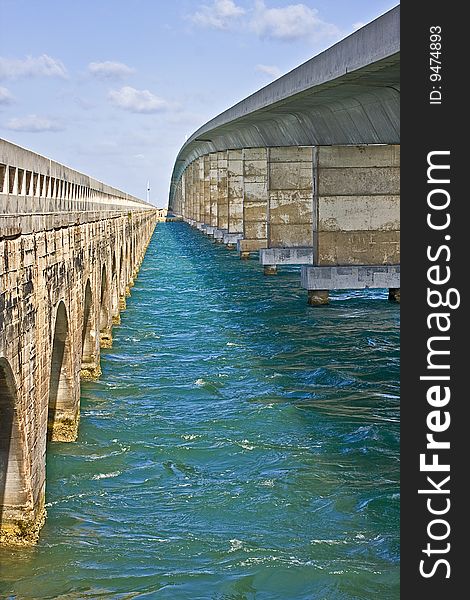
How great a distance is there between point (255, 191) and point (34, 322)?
4702cm

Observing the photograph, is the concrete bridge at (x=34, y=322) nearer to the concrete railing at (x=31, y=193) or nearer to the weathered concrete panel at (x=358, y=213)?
the concrete railing at (x=31, y=193)

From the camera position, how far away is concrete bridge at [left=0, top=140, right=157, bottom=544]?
42.6 feet

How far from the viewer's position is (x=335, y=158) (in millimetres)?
35719

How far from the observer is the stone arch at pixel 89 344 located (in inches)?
989

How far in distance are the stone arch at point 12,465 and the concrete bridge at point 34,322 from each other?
0.01 meters

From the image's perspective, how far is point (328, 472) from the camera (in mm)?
17812

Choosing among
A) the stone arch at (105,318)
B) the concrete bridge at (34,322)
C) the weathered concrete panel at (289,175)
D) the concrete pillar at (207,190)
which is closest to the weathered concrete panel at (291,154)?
the weathered concrete panel at (289,175)

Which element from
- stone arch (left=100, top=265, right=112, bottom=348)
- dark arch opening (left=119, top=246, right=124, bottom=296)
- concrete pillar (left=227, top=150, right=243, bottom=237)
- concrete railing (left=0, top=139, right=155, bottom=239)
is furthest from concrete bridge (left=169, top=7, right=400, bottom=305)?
concrete pillar (left=227, top=150, right=243, bottom=237)

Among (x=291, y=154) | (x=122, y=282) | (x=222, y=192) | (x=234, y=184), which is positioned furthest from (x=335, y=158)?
(x=222, y=192)

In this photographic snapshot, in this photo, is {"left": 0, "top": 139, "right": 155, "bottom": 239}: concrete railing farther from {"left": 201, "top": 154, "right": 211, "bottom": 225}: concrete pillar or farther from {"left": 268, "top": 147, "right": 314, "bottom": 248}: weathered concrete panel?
{"left": 201, "top": 154, "right": 211, "bottom": 225}: concrete pillar

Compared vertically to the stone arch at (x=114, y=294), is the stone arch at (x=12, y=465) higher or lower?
lower

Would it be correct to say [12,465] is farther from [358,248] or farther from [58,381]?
[358,248]

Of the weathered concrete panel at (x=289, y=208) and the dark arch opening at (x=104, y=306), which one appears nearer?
the dark arch opening at (x=104, y=306)

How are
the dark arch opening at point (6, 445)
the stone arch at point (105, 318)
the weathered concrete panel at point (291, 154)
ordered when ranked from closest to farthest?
the dark arch opening at point (6, 445) < the stone arch at point (105, 318) < the weathered concrete panel at point (291, 154)
